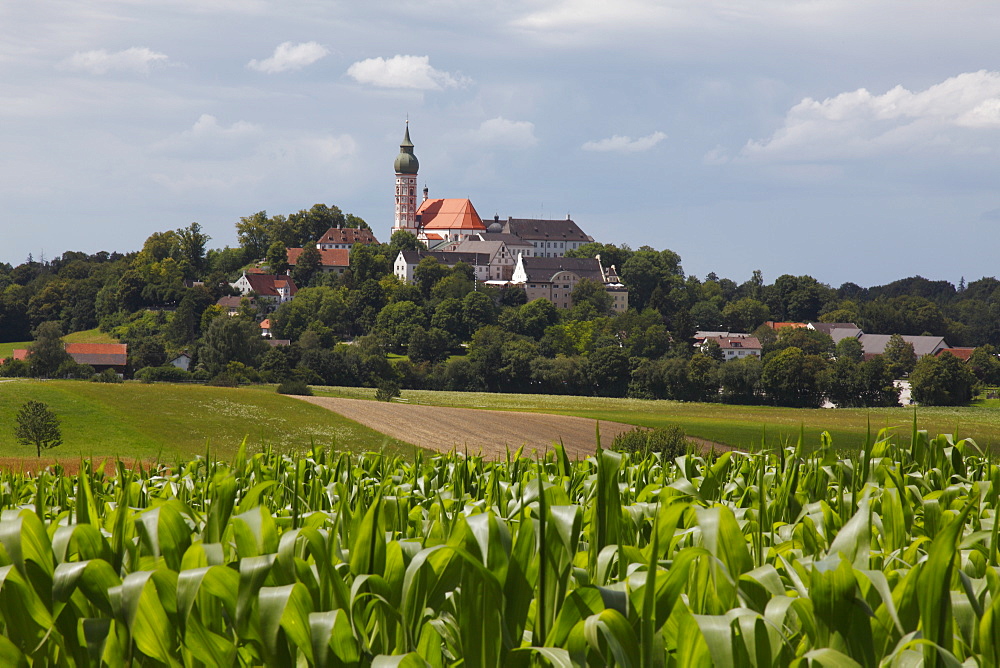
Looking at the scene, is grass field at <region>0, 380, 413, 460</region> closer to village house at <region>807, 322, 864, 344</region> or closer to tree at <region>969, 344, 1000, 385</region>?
tree at <region>969, 344, 1000, 385</region>

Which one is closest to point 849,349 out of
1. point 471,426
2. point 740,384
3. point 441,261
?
point 740,384

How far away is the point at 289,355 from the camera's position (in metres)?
105

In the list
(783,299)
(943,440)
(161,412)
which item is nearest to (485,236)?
(783,299)

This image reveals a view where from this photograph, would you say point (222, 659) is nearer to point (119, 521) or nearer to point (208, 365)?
point (119, 521)

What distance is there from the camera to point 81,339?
137875 millimetres

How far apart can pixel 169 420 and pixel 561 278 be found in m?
130

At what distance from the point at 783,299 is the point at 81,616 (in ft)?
623

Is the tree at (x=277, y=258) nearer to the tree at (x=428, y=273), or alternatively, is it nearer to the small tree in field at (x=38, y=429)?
the tree at (x=428, y=273)

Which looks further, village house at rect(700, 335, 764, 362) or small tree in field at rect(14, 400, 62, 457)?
village house at rect(700, 335, 764, 362)

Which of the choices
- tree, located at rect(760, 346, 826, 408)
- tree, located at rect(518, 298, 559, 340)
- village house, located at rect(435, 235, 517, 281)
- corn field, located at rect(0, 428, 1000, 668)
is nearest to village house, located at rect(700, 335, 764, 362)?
tree, located at rect(518, 298, 559, 340)

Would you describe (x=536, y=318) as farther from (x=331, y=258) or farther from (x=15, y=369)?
(x=15, y=369)

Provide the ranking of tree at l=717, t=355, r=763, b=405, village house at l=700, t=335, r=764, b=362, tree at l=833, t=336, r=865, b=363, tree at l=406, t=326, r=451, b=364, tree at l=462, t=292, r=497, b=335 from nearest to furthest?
tree at l=717, t=355, r=763, b=405, tree at l=406, t=326, r=451, b=364, tree at l=833, t=336, r=865, b=363, tree at l=462, t=292, r=497, b=335, village house at l=700, t=335, r=764, b=362

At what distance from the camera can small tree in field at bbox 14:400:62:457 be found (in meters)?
37.1

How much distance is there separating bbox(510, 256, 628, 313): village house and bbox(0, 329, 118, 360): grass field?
6743 cm
